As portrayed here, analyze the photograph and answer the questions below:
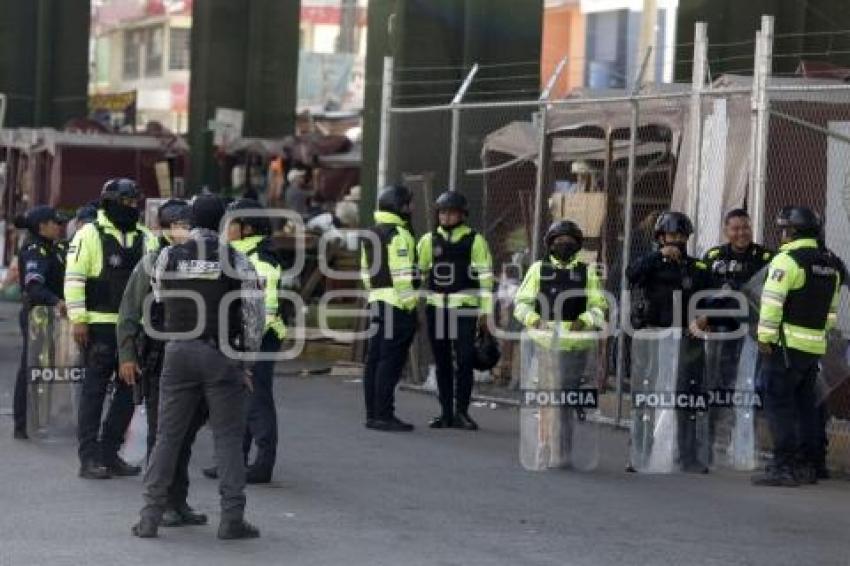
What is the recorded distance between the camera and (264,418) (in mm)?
11734

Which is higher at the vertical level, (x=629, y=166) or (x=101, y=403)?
(x=629, y=166)

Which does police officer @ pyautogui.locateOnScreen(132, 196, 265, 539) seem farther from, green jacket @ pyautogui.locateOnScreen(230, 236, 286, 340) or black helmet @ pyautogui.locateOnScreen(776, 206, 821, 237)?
black helmet @ pyautogui.locateOnScreen(776, 206, 821, 237)

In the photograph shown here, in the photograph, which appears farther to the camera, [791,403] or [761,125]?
[761,125]

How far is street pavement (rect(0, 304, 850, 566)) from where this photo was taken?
9.49 metres

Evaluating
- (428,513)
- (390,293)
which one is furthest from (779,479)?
(390,293)

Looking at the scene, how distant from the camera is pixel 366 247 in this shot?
1490cm

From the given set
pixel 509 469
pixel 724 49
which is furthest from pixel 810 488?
pixel 724 49

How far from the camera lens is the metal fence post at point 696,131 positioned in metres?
14.1

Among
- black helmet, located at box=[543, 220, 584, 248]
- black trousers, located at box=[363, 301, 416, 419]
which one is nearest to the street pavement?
black trousers, located at box=[363, 301, 416, 419]

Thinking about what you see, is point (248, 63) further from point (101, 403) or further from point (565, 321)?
point (101, 403)

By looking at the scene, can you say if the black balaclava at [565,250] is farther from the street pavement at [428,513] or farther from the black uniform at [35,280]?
the black uniform at [35,280]

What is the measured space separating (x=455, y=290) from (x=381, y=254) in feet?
2.16

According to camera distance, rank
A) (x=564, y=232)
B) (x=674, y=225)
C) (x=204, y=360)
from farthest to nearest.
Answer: (x=564, y=232) < (x=674, y=225) < (x=204, y=360)

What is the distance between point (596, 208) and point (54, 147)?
17.1m
